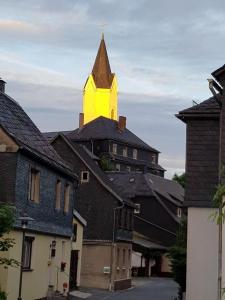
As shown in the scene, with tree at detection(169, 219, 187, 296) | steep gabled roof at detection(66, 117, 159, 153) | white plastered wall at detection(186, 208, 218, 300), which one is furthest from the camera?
steep gabled roof at detection(66, 117, 159, 153)

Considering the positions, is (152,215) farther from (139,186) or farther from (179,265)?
(179,265)

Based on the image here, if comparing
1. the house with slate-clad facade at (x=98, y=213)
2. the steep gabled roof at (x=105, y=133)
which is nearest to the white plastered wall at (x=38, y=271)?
the house with slate-clad facade at (x=98, y=213)

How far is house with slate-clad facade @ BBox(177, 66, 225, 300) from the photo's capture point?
21.4m

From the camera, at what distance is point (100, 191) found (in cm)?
4422

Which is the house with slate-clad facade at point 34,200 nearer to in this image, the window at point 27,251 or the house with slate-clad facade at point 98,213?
the window at point 27,251

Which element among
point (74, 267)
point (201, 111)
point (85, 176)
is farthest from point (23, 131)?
point (85, 176)

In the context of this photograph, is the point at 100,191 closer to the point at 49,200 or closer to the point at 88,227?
the point at 88,227

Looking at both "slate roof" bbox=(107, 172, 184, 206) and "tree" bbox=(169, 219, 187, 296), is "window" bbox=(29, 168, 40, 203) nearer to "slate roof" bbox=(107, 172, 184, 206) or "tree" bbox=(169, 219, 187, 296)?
"tree" bbox=(169, 219, 187, 296)

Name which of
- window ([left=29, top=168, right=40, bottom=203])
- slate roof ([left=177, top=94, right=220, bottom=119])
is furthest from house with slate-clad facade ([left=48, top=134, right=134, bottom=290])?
slate roof ([left=177, top=94, right=220, bottom=119])

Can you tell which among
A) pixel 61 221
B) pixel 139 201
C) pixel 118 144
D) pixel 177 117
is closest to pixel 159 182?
pixel 139 201

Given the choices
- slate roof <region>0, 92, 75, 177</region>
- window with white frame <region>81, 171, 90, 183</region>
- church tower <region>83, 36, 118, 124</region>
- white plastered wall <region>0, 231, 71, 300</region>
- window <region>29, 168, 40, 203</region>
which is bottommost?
white plastered wall <region>0, 231, 71, 300</region>

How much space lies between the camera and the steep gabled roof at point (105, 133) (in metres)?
105

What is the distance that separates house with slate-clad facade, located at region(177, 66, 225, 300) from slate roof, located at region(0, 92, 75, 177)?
5463mm

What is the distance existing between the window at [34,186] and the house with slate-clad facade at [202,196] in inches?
223
